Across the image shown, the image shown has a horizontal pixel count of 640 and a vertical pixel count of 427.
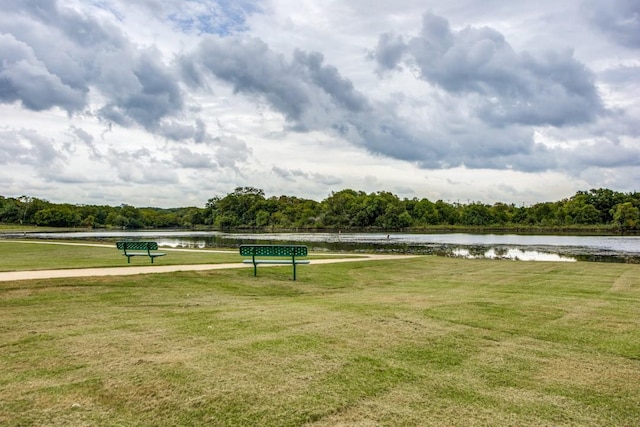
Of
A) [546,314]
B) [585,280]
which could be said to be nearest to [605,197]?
[585,280]

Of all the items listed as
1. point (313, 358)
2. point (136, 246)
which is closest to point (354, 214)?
point (136, 246)

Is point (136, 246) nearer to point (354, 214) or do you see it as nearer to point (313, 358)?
point (313, 358)

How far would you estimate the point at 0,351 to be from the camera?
21.2 feet

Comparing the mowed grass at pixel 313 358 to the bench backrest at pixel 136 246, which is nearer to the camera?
the mowed grass at pixel 313 358

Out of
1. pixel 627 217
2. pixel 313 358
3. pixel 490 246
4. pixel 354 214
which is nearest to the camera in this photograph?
pixel 313 358

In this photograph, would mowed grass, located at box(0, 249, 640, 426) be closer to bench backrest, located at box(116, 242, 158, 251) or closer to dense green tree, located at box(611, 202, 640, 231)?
bench backrest, located at box(116, 242, 158, 251)

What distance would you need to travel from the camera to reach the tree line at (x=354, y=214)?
11981cm

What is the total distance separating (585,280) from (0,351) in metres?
16.1

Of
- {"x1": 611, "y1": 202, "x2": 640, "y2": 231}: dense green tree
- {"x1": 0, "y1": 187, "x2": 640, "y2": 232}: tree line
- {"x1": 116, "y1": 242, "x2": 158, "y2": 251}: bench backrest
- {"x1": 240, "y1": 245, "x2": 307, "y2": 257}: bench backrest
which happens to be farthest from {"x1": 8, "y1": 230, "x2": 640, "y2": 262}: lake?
{"x1": 0, "y1": 187, "x2": 640, "y2": 232}: tree line

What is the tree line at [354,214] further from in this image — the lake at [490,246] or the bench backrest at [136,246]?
the bench backrest at [136,246]

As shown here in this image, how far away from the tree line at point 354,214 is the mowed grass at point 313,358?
114m

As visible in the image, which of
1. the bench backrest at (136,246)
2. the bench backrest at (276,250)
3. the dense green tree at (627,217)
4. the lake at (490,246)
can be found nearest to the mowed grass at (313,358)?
the bench backrest at (276,250)

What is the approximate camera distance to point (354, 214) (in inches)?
5664

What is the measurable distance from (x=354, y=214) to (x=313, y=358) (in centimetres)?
13807
